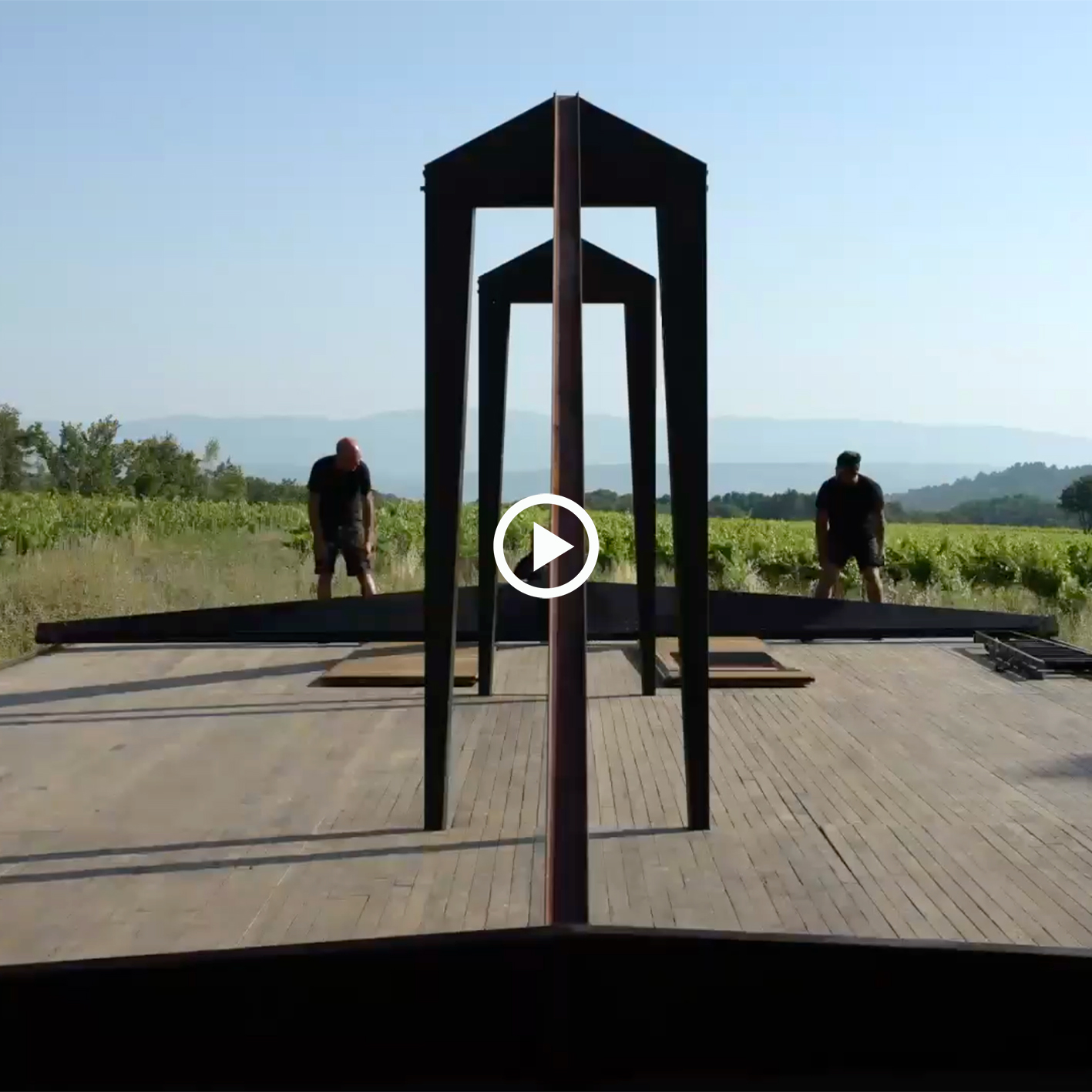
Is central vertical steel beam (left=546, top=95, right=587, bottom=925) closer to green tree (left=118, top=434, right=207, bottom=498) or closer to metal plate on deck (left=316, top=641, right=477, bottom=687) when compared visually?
metal plate on deck (left=316, top=641, right=477, bottom=687)

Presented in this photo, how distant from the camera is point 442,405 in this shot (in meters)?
5.23

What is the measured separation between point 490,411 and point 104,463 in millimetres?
42113

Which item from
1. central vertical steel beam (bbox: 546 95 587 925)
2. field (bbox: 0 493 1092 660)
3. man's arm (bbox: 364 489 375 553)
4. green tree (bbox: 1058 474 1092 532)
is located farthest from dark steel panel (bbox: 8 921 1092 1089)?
green tree (bbox: 1058 474 1092 532)

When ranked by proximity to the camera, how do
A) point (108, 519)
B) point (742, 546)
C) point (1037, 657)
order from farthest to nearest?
point (108, 519), point (742, 546), point (1037, 657)

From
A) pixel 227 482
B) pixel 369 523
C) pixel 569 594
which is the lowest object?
pixel 569 594

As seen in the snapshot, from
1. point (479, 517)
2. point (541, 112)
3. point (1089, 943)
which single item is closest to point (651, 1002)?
point (1089, 943)

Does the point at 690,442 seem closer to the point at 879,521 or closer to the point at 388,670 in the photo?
the point at 388,670

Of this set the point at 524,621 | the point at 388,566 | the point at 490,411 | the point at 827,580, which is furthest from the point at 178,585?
the point at 490,411

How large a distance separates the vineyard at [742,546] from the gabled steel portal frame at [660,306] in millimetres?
7789

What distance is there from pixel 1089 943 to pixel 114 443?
156ft

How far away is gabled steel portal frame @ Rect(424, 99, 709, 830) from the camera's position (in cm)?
514

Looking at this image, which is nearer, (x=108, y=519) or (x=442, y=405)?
(x=442, y=405)

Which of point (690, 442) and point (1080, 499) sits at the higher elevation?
point (1080, 499)

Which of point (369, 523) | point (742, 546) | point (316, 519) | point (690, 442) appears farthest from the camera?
point (742, 546)
